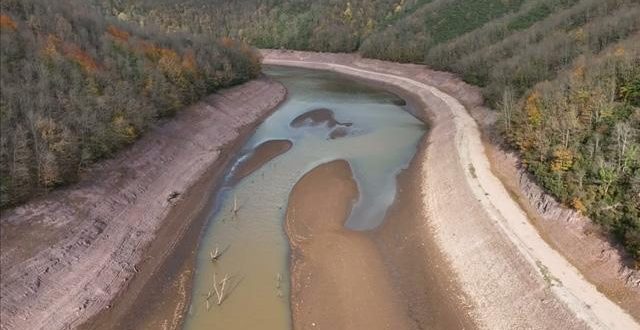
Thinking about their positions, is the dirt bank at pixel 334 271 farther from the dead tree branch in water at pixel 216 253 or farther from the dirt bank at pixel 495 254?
the dead tree branch in water at pixel 216 253

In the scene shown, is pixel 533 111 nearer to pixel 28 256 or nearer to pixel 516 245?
pixel 516 245

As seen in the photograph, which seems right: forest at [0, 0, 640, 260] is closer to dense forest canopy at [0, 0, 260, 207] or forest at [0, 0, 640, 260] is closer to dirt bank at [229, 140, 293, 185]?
dense forest canopy at [0, 0, 260, 207]

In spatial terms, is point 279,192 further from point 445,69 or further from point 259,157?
point 445,69

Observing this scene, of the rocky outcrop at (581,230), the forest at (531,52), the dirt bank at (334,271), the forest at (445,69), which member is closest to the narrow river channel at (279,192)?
the dirt bank at (334,271)

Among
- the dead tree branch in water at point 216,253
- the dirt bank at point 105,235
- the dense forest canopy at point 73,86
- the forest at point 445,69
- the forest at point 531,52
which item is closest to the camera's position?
the dirt bank at point 105,235

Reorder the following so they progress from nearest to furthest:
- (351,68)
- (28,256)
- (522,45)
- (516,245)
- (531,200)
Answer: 1. (28,256)
2. (516,245)
3. (531,200)
4. (522,45)
5. (351,68)

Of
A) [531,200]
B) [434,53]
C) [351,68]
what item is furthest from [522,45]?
[531,200]

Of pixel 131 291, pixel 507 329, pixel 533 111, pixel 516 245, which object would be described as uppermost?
pixel 533 111
